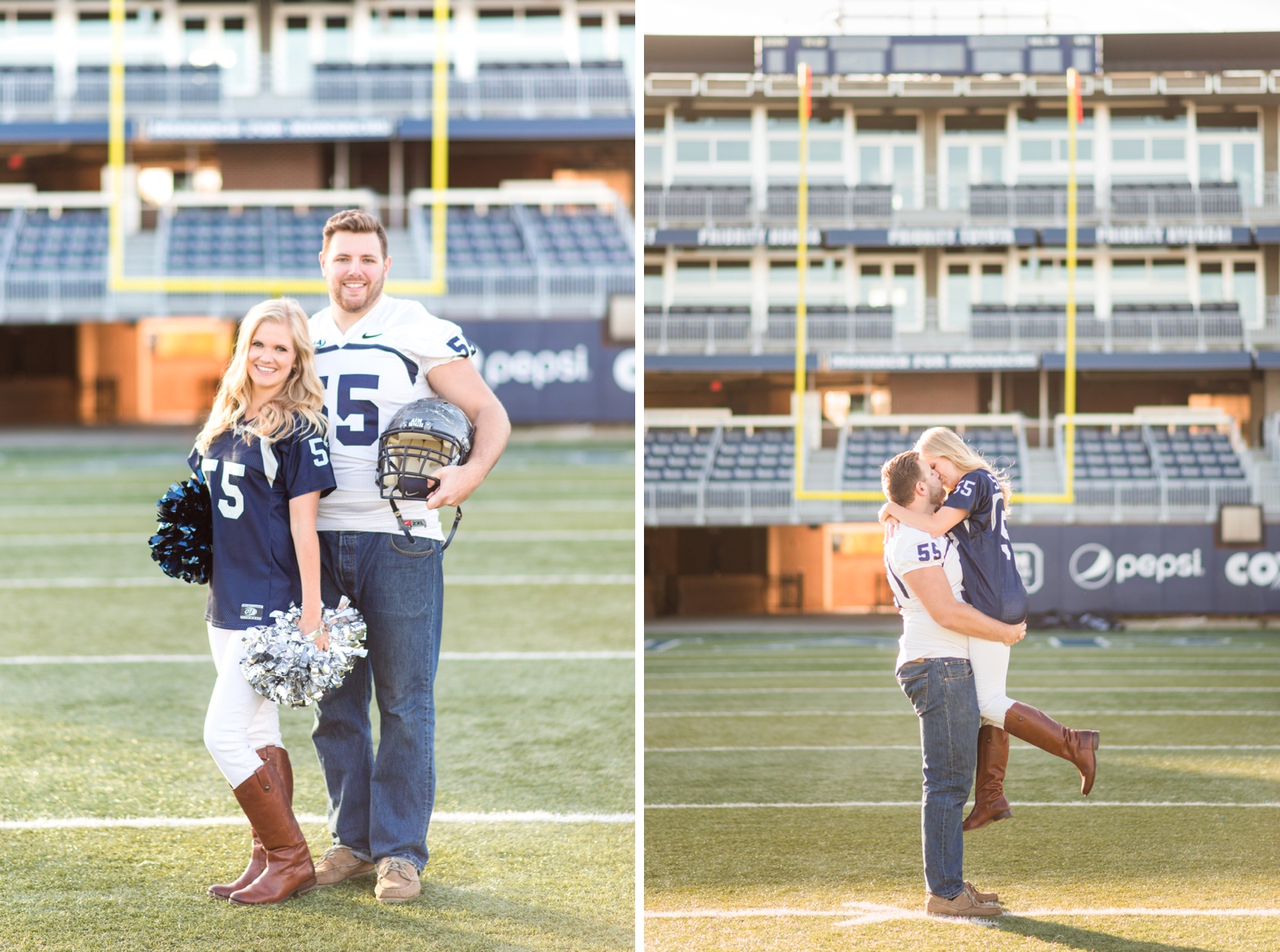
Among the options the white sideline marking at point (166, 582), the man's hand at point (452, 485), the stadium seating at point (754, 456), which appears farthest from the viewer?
the stadium seating at point (754, 456)

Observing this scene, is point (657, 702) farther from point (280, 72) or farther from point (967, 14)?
point (280, 72)

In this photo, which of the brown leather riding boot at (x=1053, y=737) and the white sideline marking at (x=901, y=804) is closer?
the brown leather riding boot at (x=1053, y=737)

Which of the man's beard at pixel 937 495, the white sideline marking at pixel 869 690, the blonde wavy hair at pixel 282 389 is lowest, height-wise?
the white sideline marking at pixel 869 690

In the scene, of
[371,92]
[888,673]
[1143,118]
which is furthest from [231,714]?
[371,92]

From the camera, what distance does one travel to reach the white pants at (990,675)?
2.68 meters

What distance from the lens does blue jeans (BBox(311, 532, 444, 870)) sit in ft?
8.39

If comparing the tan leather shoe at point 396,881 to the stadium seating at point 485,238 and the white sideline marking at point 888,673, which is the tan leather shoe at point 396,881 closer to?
the white sideline marking at point 888,673

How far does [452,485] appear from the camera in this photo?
241cm

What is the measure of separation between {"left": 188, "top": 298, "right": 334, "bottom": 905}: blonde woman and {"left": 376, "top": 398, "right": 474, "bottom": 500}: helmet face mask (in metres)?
0.12

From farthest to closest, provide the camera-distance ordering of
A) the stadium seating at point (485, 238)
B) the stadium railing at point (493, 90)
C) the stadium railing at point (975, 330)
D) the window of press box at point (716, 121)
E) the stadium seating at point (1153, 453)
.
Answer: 1. the stadium railing at point (493, 90)
2. the stadium seating at point (485, 238)
3. the window of press box at point (716, 121)
4. the stadium railing at point (975, 330)
5. the stadium seating at point (1153, 453)

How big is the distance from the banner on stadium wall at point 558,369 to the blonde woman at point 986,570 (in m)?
13.9

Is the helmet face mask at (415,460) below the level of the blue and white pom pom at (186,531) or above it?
above

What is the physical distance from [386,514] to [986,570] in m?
1.19

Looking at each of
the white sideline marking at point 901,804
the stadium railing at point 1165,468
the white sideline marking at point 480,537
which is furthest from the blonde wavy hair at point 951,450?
the stadium railing at point 1165,468
